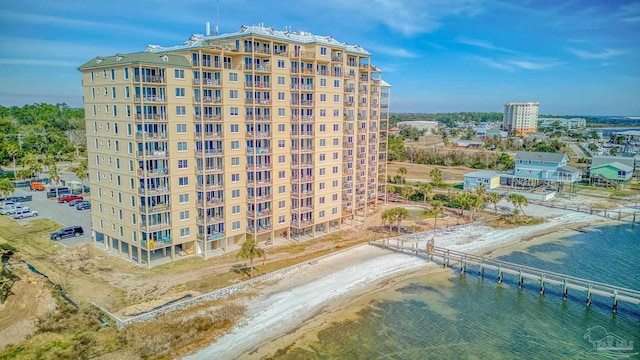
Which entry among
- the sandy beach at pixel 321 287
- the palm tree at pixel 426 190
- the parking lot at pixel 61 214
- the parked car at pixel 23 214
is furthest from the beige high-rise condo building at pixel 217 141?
the palm tree at pixel 426 190

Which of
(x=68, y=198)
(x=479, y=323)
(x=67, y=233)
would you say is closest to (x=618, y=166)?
(x=479, y=323)

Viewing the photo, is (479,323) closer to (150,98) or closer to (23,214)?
(150,98)

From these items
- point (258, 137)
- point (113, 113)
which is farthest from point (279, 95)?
point (113, 113)

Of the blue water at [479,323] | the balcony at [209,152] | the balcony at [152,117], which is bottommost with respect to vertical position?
the blue water at [479,323]

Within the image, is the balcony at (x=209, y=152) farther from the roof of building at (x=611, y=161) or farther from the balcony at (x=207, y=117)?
the roof of building at (x=611, y=161)

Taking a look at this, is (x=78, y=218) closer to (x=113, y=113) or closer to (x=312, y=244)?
(x=113, y=113)

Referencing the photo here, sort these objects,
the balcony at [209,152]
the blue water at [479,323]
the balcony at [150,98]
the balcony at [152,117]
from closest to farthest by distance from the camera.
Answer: the blue water at [479,323] → the balcony at [150,98] → the balcony at [152,117] → the balcony at [209,152]

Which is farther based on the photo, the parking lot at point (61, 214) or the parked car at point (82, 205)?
the parked car at point (82, 205)
